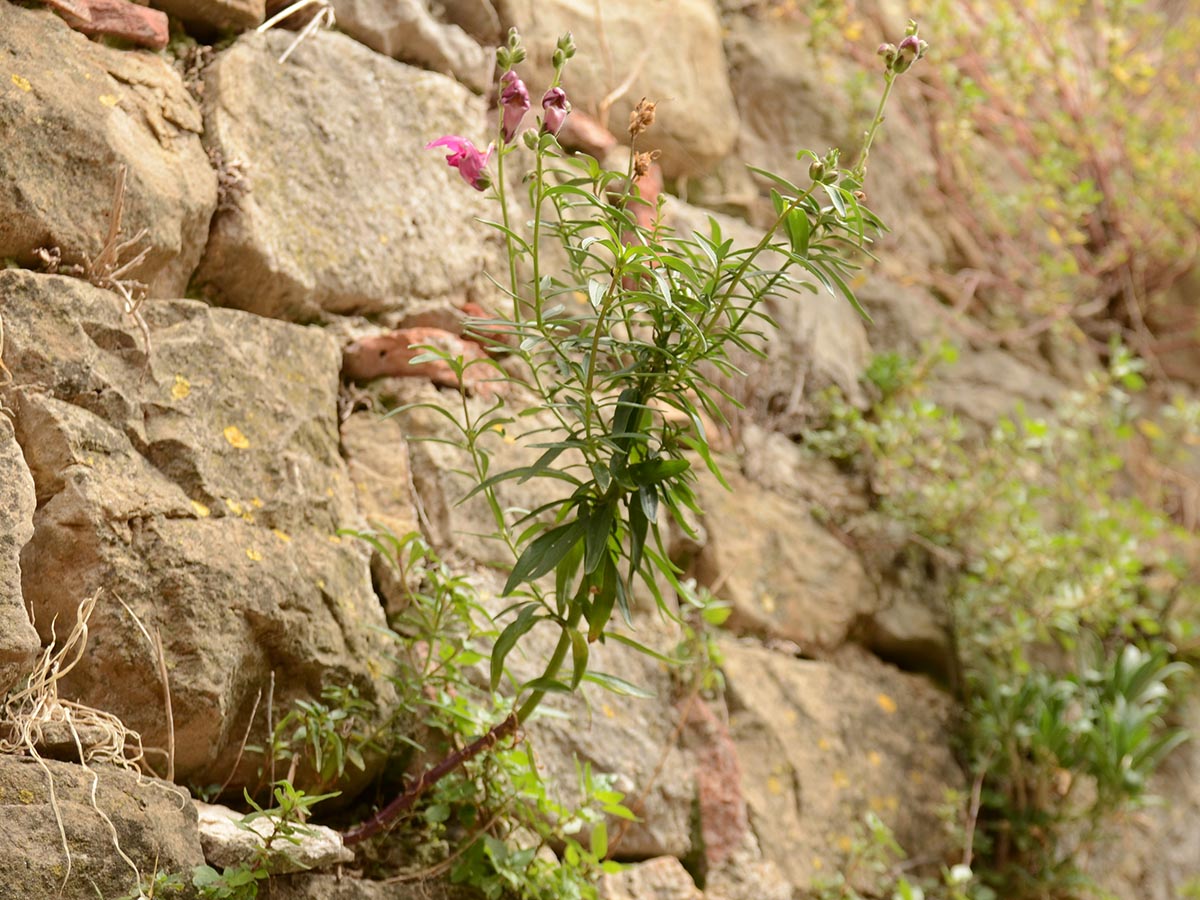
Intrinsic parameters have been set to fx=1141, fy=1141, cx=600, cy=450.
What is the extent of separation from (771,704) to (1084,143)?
2530 mm

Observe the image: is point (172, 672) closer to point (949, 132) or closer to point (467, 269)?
point (467, 269)

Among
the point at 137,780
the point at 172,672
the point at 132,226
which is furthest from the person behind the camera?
the point at 132,226

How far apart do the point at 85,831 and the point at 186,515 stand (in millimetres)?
525

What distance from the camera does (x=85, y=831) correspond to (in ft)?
4.70

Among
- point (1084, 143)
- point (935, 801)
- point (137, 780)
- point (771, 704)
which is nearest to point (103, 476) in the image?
point (137, 780)

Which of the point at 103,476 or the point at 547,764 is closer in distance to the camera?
the point at 103,476

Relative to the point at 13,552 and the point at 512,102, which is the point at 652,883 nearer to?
the point at 13,552

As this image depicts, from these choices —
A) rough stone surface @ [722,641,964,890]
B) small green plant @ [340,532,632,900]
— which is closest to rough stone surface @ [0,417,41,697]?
small green plant @ [340,532,632,900]

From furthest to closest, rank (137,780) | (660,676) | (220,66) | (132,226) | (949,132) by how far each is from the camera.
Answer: (949,132) < (660,676) < (220,66) < (132,226) < (137,780)

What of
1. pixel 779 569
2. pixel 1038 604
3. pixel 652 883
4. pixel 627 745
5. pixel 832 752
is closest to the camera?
pixel 652 883

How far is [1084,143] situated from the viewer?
402 centimetres

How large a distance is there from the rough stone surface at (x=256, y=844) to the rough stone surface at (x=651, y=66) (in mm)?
1950

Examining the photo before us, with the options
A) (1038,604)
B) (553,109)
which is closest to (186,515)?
(553,109)

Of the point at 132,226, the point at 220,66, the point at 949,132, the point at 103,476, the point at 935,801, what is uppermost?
the point at 949,132
